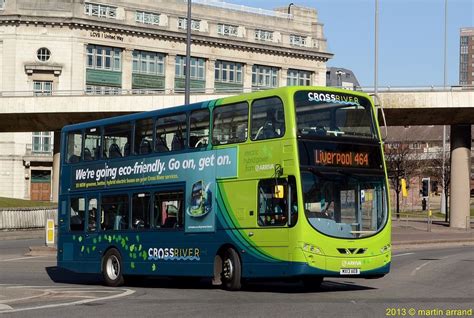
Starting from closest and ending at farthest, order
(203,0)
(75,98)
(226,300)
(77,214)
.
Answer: (226,300), (77,214), (75,98), (203,0)

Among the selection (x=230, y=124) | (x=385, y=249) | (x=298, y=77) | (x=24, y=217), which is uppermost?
(x=298, y=77)

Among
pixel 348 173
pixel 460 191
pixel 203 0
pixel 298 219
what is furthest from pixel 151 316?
pixel 203 0

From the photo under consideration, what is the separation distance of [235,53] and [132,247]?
81.7m

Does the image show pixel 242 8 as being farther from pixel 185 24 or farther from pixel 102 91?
pixel 102 91

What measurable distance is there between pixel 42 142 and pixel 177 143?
71.2m

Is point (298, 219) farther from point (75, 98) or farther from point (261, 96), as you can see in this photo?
point (75, 98)

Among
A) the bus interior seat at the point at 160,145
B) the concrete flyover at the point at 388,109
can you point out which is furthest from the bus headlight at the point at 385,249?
the concrete flyover at the point at 388,109

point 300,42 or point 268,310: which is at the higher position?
point 300,42

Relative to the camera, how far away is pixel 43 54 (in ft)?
291

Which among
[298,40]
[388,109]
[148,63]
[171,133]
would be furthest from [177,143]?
[298,40]

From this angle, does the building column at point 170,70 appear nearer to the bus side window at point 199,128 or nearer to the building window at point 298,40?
the building window at point 298,40

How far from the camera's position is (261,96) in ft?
60.9

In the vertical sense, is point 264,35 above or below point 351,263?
above

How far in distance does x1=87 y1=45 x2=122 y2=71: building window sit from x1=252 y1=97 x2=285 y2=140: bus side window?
73.5 metres
